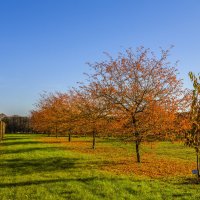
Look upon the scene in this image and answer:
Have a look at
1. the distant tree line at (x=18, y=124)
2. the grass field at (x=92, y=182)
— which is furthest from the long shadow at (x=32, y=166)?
the distant tree line at (x=18, y=124)

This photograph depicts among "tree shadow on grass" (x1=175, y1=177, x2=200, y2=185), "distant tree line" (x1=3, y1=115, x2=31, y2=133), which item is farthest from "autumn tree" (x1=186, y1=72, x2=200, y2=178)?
"distant tree line" (x1=3, y1=115, x2=31, y2=133)

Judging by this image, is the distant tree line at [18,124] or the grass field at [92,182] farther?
the distant tree line at [18,124]

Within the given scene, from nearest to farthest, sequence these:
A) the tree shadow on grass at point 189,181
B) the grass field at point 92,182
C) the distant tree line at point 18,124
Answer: the grass field at point 92,182 → the tree shadow on grass at point 189,181 → the distant tree line at point 18,124

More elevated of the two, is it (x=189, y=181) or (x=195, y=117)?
(x=195, y=117)

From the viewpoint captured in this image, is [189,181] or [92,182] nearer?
[92,182]

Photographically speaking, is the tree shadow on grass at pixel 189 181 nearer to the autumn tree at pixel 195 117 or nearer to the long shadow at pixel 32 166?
the autumn tree at pixel 195 117

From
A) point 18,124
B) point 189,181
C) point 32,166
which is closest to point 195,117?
point 189,181

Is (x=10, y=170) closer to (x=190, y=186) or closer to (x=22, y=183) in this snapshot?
(x=22, y=183)

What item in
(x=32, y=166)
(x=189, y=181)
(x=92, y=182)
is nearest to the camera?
(x=92, y=182)

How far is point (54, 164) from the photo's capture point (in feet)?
53.4

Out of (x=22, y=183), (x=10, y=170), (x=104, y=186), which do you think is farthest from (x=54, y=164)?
(x=104, y=186)

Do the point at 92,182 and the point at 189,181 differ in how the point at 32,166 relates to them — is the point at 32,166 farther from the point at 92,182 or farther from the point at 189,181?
the point at 189,181

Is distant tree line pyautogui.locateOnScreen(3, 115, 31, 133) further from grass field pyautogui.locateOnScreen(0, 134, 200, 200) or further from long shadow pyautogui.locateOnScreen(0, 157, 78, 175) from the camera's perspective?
grass field pyautogui.locateOnScreen(0, 134, 200, 200)

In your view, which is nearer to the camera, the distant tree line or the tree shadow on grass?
the tree shadow on grass
